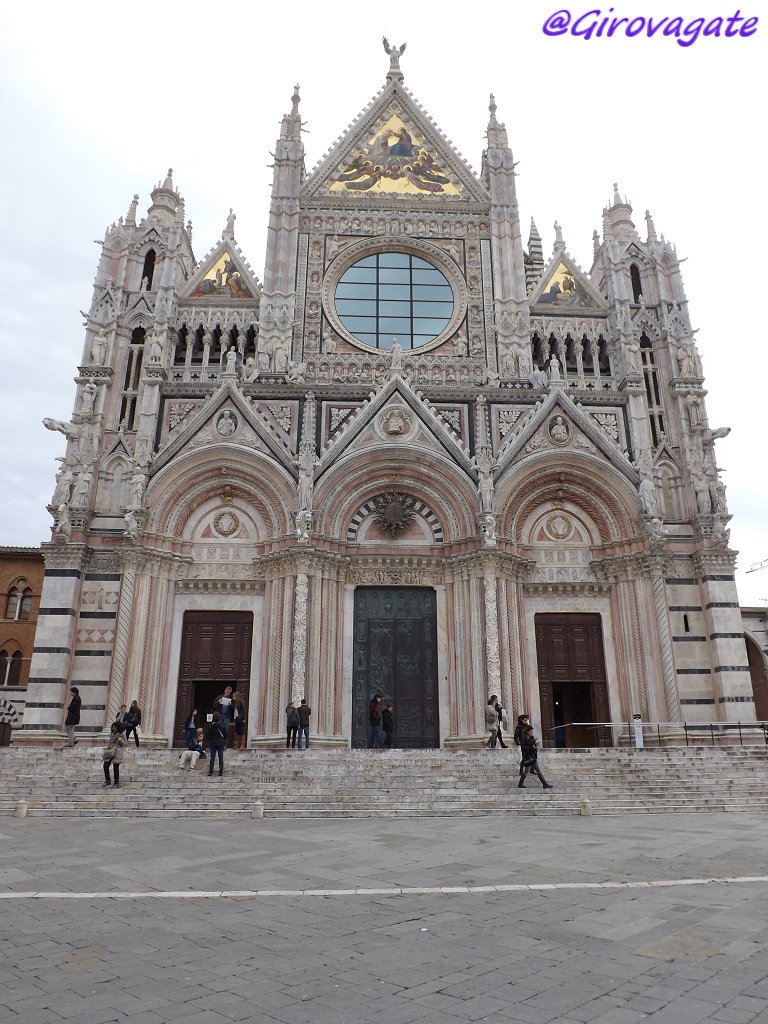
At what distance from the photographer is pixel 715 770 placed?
15.2 metres

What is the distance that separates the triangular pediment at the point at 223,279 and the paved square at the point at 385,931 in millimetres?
20400

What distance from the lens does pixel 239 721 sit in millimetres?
19266

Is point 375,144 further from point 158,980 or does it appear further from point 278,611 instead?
point 158,980

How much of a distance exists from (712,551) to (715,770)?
7870 mm

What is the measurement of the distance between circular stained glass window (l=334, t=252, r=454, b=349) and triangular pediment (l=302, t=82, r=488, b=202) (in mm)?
2897

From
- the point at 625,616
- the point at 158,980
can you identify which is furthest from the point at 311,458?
the point at 158,980

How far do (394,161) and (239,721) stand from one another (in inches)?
853

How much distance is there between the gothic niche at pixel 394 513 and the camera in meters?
22.1

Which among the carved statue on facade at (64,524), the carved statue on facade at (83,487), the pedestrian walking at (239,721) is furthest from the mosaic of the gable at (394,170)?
the pedestrian walking at (239,721)

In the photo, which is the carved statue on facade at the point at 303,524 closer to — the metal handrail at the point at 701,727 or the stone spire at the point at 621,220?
the metal handrail at the point at 701,727

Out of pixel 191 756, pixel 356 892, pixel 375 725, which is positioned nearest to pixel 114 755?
pixel 191 756

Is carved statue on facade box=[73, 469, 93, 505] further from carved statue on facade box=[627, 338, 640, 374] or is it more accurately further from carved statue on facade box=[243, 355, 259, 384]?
carved statue on facade box=[627, 338, 640, 374]

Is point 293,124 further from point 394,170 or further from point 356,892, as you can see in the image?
point 356,892

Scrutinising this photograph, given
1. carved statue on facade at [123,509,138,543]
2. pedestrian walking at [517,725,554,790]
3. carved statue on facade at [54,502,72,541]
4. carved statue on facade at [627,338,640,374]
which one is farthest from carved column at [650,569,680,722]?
carved statue on facade at [54,502,72,541]
